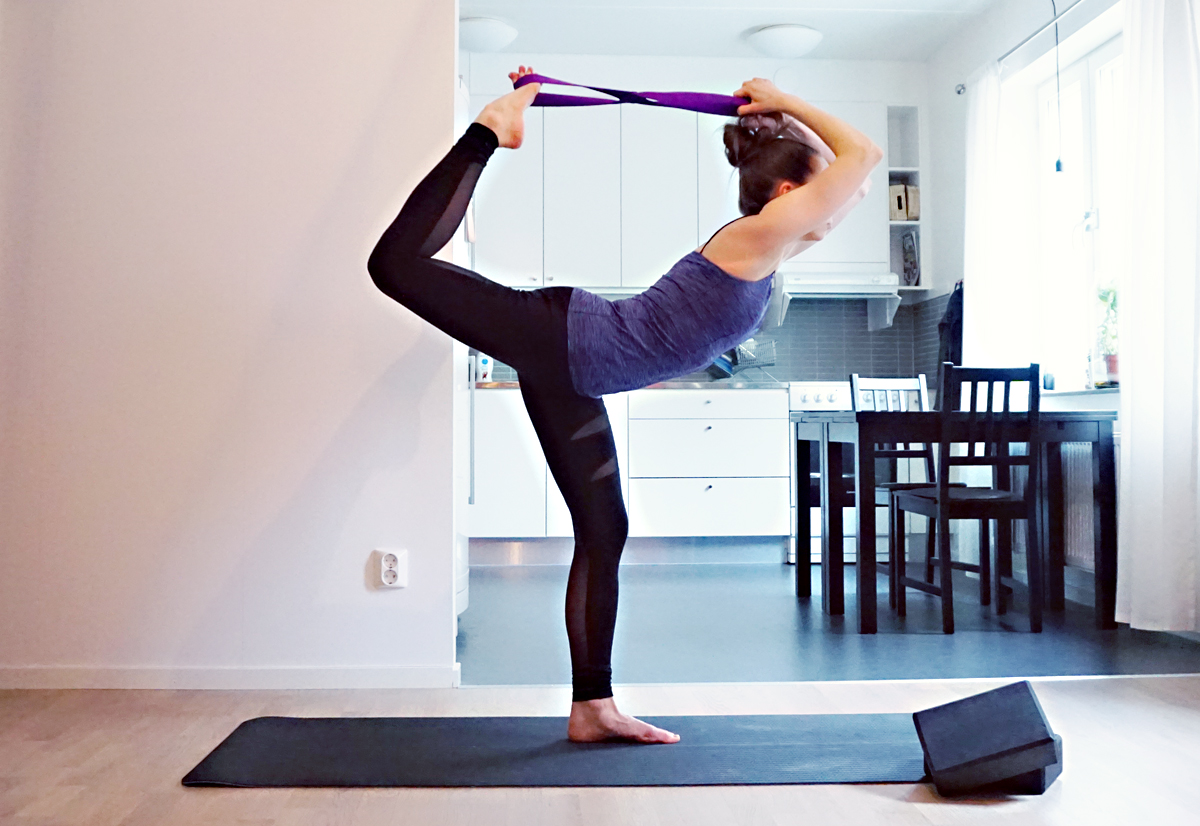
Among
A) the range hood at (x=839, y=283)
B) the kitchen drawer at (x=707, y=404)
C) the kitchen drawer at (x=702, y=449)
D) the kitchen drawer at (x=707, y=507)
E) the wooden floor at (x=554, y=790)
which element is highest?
the range hood at (x=839, y=283)

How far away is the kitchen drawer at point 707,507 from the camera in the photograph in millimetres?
Result: 5098

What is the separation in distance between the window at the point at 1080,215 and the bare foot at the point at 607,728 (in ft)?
9.24

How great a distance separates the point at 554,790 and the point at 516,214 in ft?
13.4

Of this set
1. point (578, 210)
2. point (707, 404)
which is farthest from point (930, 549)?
point (578, 210)

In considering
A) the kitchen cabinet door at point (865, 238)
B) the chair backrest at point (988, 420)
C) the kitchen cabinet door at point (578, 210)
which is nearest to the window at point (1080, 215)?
the chair backrest at point (988, 420)

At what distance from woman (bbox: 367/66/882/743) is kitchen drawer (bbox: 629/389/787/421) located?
2976 mm

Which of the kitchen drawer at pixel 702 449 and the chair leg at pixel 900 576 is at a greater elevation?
the kitchen drawer at pixel 702 449

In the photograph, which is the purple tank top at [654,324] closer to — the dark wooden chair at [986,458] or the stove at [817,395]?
the dark wooden chair at [986,458]

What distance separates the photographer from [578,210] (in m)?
5.43

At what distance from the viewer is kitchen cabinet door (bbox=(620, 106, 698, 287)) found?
544 centimetres

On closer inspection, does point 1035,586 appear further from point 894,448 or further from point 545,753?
point 545,753

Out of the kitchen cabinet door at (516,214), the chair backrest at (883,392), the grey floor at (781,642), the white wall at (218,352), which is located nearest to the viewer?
the white wall at (218,352)

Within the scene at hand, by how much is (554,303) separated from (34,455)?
5.24 ft

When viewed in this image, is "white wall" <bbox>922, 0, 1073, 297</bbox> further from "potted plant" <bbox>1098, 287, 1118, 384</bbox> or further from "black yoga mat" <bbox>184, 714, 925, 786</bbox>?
"black yoga mat" <bbox>184, 714, 925, 786</bbox>
